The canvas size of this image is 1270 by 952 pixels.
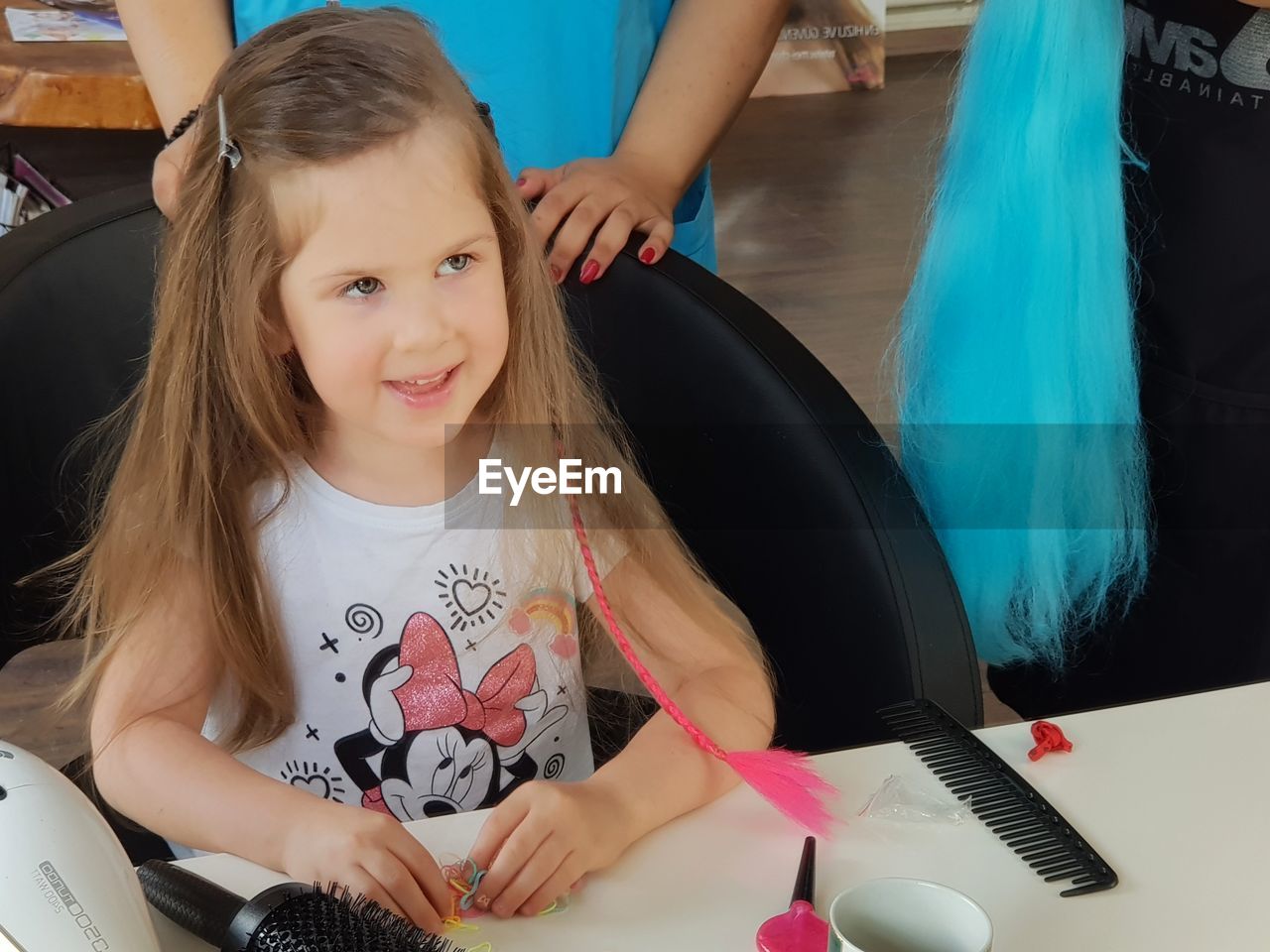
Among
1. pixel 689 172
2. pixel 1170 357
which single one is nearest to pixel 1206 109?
pixel 1170 357

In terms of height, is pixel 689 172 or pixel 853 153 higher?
pixel 689 172

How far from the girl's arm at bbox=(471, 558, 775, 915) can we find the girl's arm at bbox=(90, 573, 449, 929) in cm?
4

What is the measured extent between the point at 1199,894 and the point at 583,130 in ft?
2.54

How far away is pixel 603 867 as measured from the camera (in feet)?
2.04

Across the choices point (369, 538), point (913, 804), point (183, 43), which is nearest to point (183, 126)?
point (183, 43)

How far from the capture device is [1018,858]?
0.62 meters

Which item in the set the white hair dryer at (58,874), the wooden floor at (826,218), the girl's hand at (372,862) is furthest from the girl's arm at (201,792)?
the wooden floor at (826,218)

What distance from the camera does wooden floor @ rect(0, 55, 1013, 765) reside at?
2572 millimetres

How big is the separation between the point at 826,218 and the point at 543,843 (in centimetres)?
265

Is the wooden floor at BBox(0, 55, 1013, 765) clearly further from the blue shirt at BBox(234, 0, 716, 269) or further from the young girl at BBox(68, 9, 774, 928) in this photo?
the young girl at BBox(68, 9, 774, 928)

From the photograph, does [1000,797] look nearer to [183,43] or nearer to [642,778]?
[642,778]

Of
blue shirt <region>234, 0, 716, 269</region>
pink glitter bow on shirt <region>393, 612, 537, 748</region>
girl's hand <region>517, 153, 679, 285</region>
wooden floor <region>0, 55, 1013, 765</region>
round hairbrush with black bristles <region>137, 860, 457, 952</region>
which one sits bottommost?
wooden floor <region>0, 55, 1013, 765</region>

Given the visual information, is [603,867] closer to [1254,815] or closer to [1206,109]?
[1254,815]

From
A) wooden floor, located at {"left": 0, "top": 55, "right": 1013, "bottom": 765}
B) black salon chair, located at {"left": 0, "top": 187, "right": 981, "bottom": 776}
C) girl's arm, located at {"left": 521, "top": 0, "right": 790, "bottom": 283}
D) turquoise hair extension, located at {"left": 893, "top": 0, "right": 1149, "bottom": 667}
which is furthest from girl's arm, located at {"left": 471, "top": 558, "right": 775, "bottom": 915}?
Answer: wooden floor, located at {"left": 0, "top": 55, "right": 1013, "bottom": 765}
